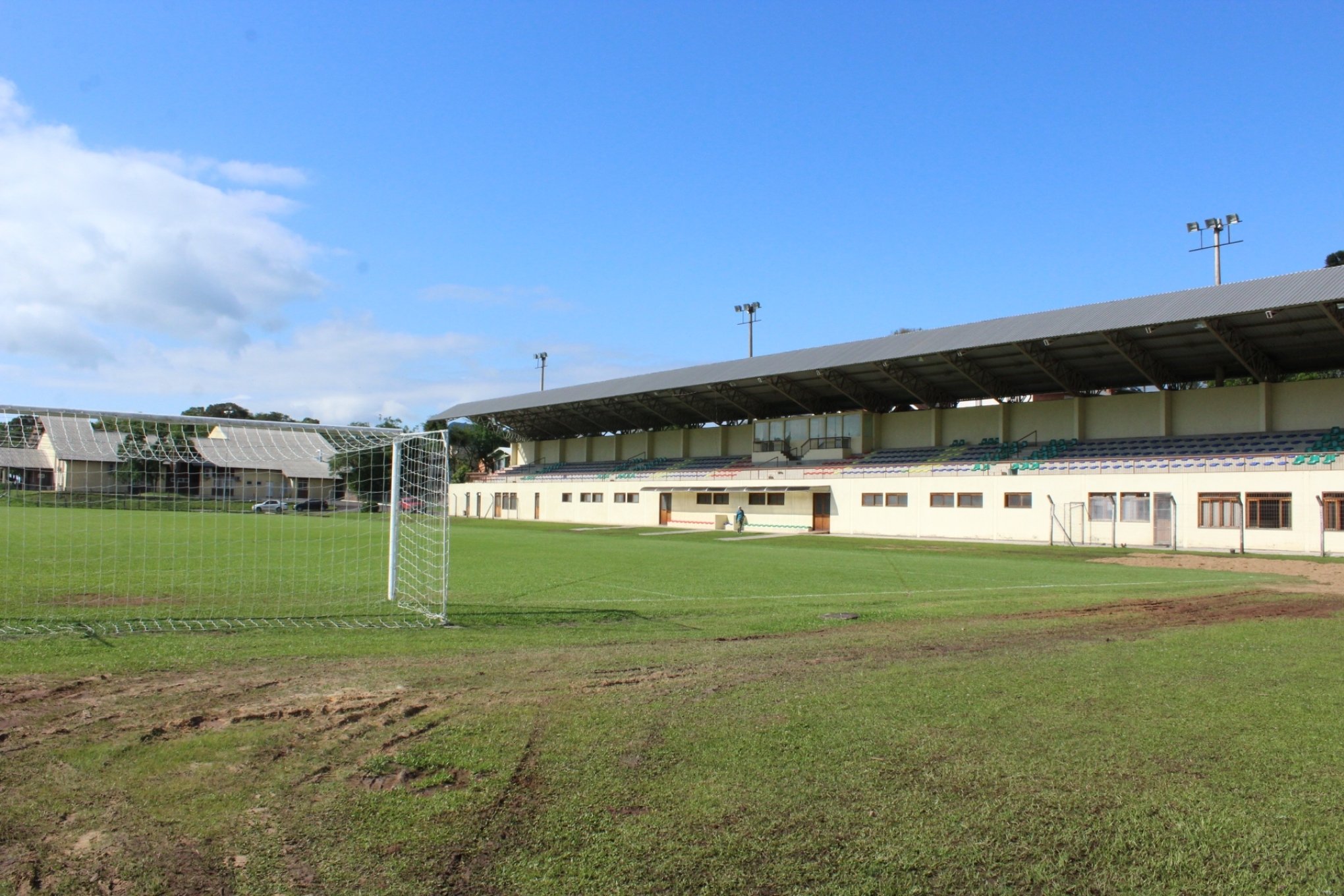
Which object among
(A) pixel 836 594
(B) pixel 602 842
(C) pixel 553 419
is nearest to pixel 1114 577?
(A) pixel 836 594

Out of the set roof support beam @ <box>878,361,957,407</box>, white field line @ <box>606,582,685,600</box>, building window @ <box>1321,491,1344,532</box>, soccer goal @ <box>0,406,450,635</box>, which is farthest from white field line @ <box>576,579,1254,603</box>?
roof support beam @ <box>878,361,957,407</box>

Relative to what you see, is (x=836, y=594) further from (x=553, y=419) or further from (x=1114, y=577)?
(x=553, y=419)

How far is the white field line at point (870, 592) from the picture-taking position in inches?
555

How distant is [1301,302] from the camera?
29266 millimetres

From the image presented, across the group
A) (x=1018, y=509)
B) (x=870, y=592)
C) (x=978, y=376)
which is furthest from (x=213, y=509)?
(x=978, y=376)

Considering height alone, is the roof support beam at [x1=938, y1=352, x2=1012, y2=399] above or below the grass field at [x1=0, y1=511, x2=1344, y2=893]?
above

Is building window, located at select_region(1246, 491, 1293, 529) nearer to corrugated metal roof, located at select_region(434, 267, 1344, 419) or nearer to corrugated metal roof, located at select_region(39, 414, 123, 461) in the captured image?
corrugated metal roof, located at select_region(434, 267, 1344, 419)

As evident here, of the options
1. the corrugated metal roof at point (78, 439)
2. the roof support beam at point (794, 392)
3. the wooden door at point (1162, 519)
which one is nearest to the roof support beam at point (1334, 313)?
the wooden door at point (1162, 519)

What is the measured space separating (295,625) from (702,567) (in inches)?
459

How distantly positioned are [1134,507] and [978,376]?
11.2 meters

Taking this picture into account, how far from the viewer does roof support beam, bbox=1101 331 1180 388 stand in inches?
1394

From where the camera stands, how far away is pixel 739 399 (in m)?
54.2

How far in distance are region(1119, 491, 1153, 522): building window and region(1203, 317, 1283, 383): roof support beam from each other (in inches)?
266

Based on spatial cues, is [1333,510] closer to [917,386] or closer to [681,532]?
[917,386]
